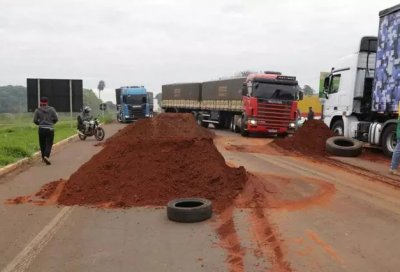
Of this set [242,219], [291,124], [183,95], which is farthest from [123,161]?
[183,95]

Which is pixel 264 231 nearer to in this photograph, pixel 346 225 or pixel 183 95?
pixel 346 225

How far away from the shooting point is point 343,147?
16.2 m

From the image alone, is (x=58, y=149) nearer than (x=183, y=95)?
Yes

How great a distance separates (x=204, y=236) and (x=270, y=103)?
19406mm

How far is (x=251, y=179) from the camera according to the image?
10.0 m

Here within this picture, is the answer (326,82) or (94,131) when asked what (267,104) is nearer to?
(326,82)

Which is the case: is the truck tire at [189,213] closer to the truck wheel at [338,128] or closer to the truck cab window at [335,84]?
the truck wheel at [338,128]

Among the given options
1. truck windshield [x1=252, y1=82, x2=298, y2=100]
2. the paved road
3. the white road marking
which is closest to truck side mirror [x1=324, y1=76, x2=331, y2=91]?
truck windshield [x1=252, y1=82, x2=298, y2=100]

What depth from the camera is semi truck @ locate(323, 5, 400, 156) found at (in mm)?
15594

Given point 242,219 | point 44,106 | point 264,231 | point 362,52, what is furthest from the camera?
point 362,52

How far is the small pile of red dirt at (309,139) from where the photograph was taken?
17814mm

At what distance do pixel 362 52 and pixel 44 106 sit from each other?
1140cm

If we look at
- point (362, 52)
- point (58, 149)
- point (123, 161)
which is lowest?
point (58, 149)

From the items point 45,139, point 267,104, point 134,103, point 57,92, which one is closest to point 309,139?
point 267,104
